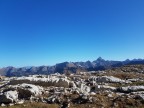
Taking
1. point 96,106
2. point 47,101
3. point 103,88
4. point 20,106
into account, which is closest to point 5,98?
point 20,106

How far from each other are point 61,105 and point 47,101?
2.43 meters

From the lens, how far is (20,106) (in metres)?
28.8

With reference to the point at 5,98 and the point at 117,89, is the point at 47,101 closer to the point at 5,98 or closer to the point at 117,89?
the point at 5,98

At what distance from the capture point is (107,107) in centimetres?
2781

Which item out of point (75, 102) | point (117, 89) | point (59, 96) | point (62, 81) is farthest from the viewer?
point (62, 81)

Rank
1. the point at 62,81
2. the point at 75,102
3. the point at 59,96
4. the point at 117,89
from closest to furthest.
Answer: the point at 75,102
the point at 59,96
the point at 117,89
the point at 62,81

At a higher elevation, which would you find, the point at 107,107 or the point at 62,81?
the point at 62,81

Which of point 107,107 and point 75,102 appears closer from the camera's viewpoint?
point 107,107

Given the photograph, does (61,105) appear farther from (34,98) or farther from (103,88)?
(103,88)

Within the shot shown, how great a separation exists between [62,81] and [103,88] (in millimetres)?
6923

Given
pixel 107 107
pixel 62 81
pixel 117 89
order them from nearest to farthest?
1. pixel 107 107
2. pixel 117 89
3. pixel 62 81

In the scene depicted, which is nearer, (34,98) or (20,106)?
(20,106)

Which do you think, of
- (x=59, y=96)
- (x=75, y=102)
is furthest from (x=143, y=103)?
(x=59, y=96)

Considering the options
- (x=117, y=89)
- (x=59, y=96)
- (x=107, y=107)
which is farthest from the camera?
(x=117, y=89)
